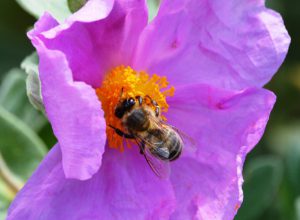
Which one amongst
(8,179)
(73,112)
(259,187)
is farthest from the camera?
(259,187)

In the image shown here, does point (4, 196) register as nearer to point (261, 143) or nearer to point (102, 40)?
point (102, 40)

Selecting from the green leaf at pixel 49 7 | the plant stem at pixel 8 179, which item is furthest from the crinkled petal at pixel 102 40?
the plant stem at pixel 8 179

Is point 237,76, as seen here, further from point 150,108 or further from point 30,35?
point 30,35

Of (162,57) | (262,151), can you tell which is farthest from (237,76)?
(262,151)

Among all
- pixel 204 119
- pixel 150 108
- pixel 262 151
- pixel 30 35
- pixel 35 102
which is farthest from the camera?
pixel 262 151

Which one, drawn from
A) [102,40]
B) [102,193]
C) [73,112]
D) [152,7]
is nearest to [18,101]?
[152,7]

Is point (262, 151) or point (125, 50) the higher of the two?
point (125, 50)

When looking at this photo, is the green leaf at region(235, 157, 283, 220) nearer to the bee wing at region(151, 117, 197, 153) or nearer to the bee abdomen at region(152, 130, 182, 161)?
the bee wing at region(151, 117, 197, 153)
